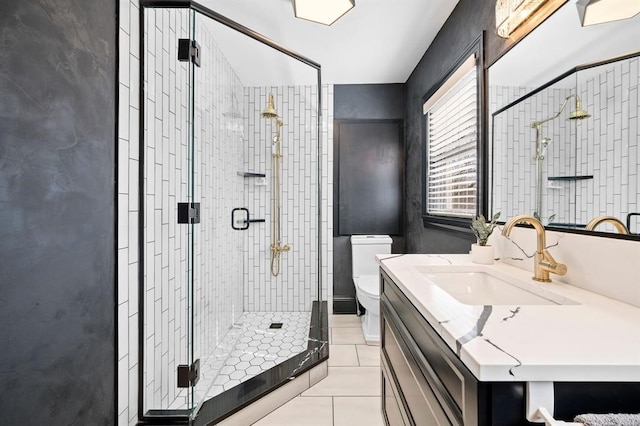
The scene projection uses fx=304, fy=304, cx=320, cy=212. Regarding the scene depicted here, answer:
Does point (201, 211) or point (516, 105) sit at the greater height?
point (516, 105)

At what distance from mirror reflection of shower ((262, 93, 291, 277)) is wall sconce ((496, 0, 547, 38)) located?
5.82ft

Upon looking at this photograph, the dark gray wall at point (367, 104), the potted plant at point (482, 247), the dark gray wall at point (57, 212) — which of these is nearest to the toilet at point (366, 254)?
the dark gray wall at point (367, 104)

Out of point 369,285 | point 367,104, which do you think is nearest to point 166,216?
point 369,285

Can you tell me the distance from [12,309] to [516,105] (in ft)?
6.25

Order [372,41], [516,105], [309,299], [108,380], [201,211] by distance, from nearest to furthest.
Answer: [108,380] < [516,105] < [201,211] < [372,41] < [309,299]

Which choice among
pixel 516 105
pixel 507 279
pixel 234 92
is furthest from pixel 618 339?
pixel 234 92

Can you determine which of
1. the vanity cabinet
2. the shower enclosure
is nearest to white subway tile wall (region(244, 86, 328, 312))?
the shower enclosure

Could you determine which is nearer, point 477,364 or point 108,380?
point 477,364

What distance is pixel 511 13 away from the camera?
1.29m

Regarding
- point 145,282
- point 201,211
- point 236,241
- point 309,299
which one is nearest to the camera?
point 145,282

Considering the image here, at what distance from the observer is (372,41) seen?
7.66 ft

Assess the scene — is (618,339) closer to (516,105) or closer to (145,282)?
(516,105)

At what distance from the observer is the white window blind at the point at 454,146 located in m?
1.78

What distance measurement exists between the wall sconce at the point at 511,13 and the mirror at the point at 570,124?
0.26 ft
